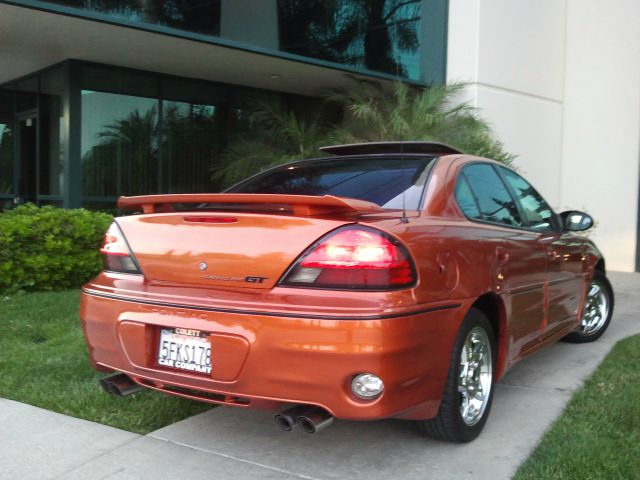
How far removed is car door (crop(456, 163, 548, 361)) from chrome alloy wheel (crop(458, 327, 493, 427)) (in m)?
0.26

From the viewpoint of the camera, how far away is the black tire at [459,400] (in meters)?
3.01

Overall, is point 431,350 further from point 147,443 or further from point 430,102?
point 430,102

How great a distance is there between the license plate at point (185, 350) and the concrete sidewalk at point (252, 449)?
0.54 m

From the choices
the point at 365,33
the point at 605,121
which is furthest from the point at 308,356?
the point at 605,121

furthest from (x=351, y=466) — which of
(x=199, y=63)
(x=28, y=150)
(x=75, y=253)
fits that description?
(x=28, y=150)

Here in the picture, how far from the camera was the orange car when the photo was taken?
258 cm

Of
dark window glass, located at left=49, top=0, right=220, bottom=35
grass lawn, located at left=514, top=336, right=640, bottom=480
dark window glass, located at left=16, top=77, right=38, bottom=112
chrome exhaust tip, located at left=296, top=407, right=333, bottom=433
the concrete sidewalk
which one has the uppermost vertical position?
dark window glass, located at left=49, top=0, right=220, bottom=35

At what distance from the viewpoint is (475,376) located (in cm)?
335

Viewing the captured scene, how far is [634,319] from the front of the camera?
6801 millimetres

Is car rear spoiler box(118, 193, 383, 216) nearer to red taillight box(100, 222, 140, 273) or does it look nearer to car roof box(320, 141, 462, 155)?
red taillight box(100, 222, 140, 273)

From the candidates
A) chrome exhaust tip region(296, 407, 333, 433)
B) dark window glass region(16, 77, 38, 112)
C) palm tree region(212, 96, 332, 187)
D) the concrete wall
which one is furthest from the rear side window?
dark window glass region(16, 77, 38, 112)

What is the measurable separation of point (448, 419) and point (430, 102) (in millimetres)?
7625

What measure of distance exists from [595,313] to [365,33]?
706 centimetres

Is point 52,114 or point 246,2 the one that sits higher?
point 246,2
